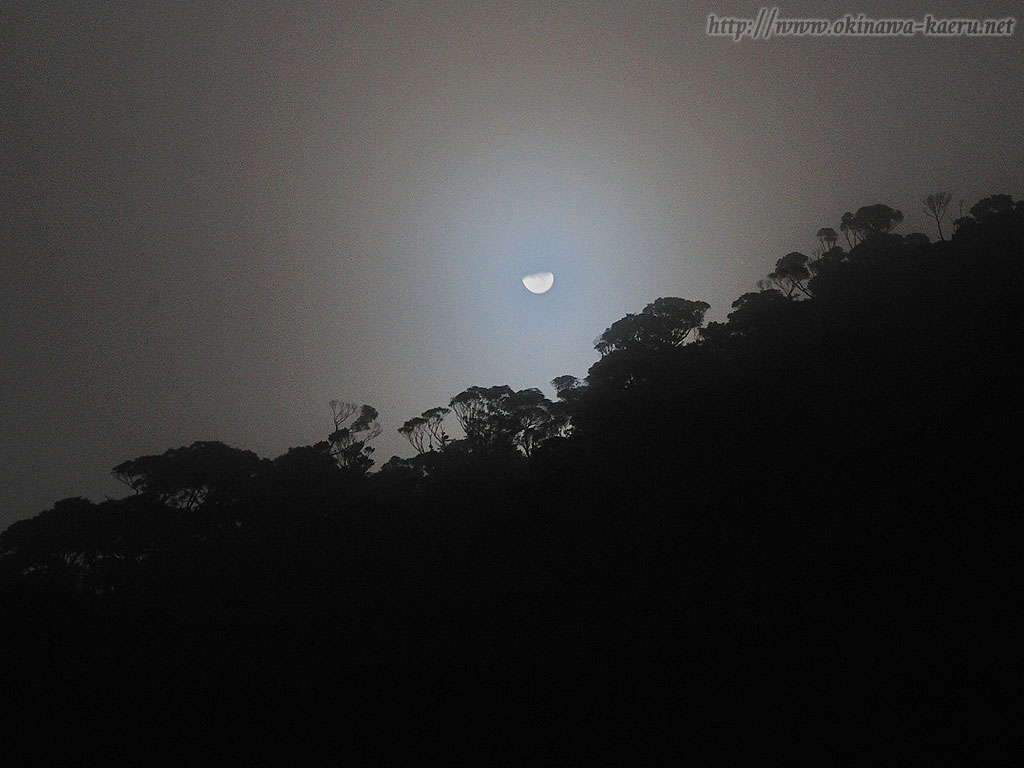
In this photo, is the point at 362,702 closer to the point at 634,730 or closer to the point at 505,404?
the point at 634,730

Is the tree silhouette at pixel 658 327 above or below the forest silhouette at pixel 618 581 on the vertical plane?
above

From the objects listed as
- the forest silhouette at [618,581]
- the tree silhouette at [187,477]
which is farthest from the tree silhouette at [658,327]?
the tree silhouette at [187,477]

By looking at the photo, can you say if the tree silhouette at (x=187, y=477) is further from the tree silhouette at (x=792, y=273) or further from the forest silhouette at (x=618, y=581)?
the tree silhouette at (x=792, y=273)

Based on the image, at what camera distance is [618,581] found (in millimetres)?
35531

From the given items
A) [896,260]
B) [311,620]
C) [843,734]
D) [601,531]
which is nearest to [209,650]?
[311,620]

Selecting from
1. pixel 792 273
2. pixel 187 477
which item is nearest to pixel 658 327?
pixel 792 273

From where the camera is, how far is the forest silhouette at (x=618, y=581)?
2352 centimetres

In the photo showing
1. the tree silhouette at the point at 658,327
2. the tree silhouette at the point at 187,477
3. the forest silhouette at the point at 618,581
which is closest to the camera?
the forest silhouette at the point at 618,581

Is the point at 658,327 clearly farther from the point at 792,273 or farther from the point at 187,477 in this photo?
the point at 187,477

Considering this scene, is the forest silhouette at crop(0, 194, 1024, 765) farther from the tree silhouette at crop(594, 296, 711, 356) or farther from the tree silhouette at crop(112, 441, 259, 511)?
the tree silhouette at crop(594, 296, 711, 356)

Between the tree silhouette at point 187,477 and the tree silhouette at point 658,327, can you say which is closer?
the tree silhouette at point 187,477

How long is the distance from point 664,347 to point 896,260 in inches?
1403

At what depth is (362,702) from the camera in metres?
26.8

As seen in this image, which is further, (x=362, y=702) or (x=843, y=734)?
(x=362, y=702)
